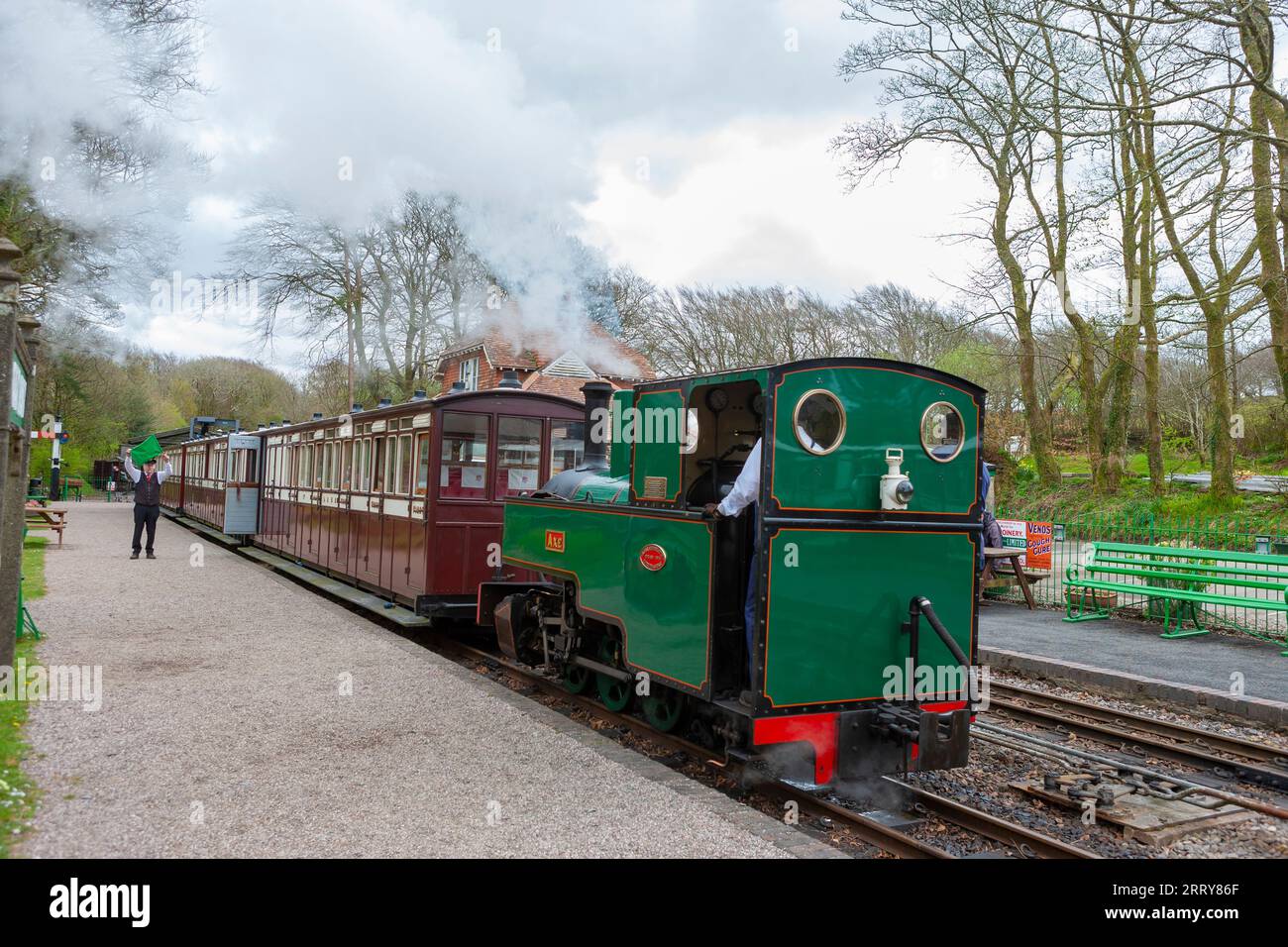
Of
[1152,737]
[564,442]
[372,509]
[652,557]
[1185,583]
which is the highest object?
[564,442]

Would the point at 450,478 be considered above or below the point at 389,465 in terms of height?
below

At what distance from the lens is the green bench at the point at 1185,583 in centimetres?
970

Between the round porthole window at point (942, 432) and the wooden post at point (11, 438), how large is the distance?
18.5 ft

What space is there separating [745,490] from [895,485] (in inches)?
32.9

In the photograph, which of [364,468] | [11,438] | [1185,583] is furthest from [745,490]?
[1185,583]

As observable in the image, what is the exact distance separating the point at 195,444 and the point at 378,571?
18632mm

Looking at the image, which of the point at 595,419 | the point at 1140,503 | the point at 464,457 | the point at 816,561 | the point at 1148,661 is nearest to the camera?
the point at 816,561

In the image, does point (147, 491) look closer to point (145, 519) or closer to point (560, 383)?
point (145, 519)

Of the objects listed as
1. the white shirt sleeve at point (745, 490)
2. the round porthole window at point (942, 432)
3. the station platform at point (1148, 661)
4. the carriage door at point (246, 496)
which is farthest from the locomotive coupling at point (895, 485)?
the carriage door at point (246, 496)

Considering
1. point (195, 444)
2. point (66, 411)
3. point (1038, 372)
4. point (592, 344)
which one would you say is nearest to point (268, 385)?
point (66, 411)

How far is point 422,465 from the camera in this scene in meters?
9.68

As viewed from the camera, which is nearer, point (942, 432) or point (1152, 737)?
point (942, 432)
